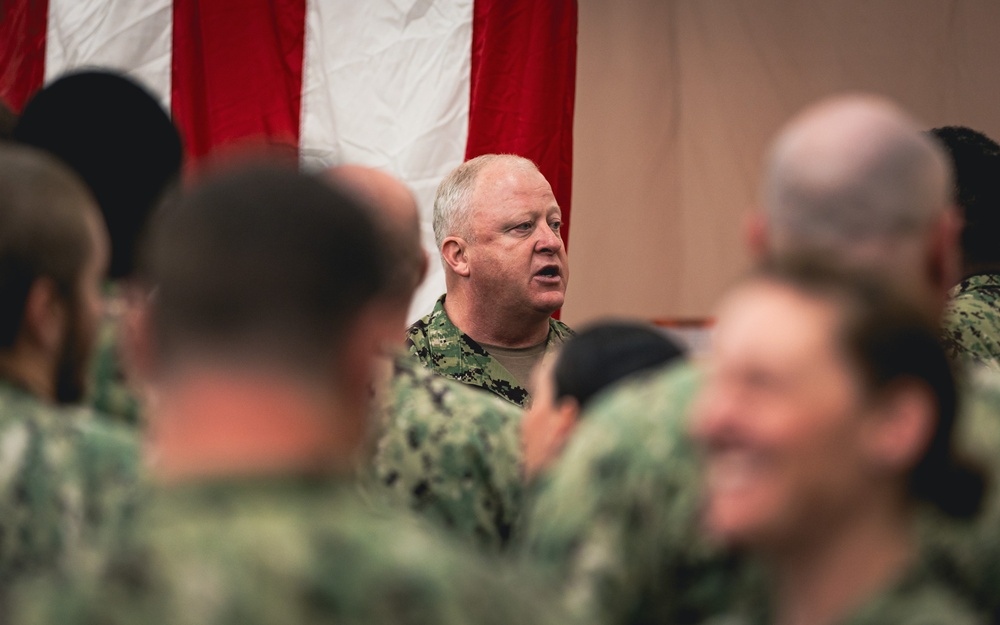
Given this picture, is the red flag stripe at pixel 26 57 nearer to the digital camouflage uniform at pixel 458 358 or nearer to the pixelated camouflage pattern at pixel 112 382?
the digital camouflage uniform at pixel 458 358

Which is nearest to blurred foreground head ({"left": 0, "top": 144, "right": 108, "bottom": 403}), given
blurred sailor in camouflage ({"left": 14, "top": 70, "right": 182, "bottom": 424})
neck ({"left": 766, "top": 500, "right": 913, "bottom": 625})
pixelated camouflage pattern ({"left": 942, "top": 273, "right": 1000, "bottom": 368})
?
blurred sailor in camouflage ({"left": 14, "top": 70, "right": 182, "bottom": 424})

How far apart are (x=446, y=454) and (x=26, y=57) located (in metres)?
2.85

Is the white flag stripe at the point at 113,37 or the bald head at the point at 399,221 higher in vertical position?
the bald head at the point at 399,221

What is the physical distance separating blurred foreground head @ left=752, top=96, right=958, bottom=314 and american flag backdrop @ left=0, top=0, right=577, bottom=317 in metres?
2.89

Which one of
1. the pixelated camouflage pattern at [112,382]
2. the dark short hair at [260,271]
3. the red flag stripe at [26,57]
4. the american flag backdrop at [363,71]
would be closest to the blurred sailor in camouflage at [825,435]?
the dark short hair at [260,271]

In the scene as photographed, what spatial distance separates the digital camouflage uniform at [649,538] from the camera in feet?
4.58

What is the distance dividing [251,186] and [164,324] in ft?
0.45

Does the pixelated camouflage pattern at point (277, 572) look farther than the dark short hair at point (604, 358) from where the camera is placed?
No

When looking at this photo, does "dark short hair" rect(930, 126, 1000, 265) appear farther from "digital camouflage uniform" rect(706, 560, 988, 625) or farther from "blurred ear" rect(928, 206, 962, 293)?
"digital camouflage uniform" rect(706, 560, 988, 625)

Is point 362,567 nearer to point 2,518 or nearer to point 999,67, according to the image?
point 2,518

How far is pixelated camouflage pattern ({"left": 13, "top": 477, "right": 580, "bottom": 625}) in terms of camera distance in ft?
3.31

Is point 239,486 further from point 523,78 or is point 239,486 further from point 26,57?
point 26,57

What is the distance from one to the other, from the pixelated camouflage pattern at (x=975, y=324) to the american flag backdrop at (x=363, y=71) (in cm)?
187

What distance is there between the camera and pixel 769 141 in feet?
15.7
